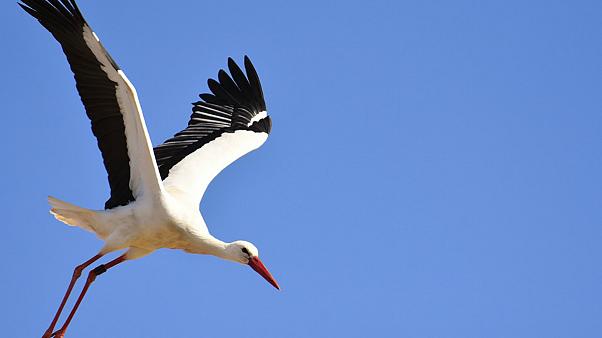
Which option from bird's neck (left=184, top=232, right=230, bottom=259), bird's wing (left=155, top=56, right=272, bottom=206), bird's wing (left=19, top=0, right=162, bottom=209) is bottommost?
bird's neck (left=184, top=232, right=230, bottom=259)

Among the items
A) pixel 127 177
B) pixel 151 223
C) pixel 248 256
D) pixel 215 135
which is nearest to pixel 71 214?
pixel 127 177

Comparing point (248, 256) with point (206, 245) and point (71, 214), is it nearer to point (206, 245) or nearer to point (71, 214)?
point (206, 245)

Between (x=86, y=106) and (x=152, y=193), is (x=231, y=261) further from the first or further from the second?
(x=86, y=106)

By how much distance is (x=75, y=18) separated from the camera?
11914mm

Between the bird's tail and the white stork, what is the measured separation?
0.01 metres

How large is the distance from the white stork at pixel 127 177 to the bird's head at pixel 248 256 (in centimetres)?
1

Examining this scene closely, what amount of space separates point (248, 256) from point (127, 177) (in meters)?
1.61

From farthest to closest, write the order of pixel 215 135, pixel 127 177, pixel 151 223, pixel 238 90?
pixel 238 90 → pixel 215 135 → pixel 127 177 → pixel 151 223

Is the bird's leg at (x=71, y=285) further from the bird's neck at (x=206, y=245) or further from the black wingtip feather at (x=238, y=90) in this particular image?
the black wingtip feather at (x=238, y=90)

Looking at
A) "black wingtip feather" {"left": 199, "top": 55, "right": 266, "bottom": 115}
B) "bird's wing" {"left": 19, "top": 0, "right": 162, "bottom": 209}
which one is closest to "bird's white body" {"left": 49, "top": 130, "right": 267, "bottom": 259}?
"bird's wing" {"left": 19, "top": 0, "right": 162, "bottom": 209}

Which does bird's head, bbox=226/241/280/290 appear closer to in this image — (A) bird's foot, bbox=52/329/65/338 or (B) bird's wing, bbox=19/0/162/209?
(B) bird's wing, bbox=19/0/162/209

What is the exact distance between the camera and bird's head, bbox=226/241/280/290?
1319 cm

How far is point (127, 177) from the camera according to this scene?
12.9 m

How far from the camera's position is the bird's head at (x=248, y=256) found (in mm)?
13188
